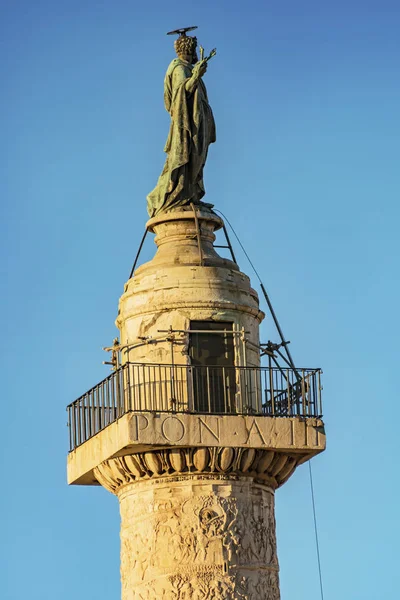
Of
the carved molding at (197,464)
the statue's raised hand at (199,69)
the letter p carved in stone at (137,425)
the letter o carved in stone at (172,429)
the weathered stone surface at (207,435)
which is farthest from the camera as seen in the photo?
the statue's raised hand at (199,69)

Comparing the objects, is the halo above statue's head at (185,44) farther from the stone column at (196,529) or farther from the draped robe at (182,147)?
the stone column at (196,529)

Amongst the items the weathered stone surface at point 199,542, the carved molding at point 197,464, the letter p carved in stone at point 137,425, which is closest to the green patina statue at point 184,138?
the letter p carved in stone at point 137,425

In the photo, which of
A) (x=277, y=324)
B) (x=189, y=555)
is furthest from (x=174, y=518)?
(x=277, y=324)

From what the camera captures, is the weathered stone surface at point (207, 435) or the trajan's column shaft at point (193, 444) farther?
the trajan's column shaft at point (193, 444)

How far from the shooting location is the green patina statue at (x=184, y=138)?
135ft

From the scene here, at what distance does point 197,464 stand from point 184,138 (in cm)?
589

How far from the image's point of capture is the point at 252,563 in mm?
39062

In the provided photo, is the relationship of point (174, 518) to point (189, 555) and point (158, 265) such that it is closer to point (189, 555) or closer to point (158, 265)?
point (189, 555)

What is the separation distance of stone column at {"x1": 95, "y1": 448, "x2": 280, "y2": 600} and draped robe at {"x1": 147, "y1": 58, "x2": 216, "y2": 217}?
4.71 meters

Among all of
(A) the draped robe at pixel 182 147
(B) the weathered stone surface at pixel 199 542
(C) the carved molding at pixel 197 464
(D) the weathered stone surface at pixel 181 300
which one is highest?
(A) the draped robe at pixel 182 147

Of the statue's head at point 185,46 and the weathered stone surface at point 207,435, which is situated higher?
the statue's head at point 185,46

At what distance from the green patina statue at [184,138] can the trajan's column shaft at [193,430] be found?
344 millimetres

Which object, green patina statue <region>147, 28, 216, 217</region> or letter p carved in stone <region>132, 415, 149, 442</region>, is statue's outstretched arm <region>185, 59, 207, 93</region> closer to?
green patina statue <region>147, 28, 216, 217</region>

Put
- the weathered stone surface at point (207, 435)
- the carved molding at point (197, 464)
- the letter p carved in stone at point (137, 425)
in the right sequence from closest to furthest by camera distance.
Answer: the letter p carved in stone at point (137, 425)
the weathered stone surface at point (207, 435)
the carved molding at point (197, 464)
